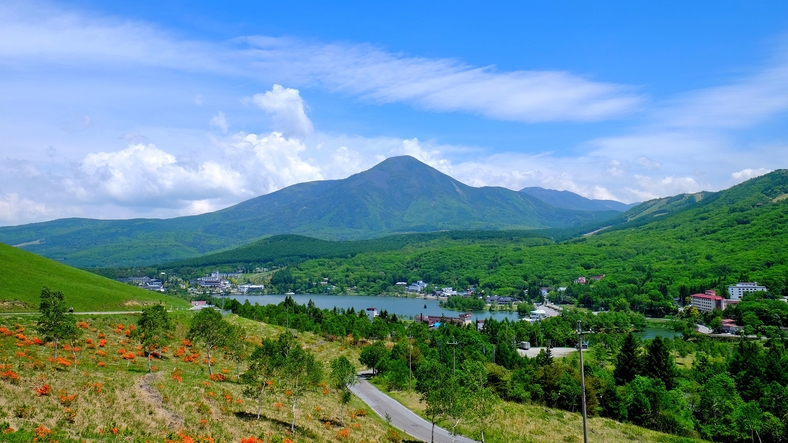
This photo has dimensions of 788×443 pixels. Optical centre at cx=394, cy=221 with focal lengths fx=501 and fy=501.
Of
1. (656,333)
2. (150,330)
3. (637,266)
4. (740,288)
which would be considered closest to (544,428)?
(150,330)

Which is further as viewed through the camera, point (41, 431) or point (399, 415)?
point (399, 415)

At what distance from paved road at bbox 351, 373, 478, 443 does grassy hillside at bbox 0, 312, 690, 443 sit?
1.31m

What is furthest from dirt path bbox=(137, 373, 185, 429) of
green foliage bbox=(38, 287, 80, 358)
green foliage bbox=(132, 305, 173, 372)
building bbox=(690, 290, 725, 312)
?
building bbox=(690, 290, 725, 312)

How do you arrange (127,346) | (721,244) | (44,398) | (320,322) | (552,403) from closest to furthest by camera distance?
(44,398) → (127,346) → (552,403) → (320,322) → (721,244)

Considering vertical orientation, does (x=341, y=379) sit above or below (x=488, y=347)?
above

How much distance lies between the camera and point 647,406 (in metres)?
36.3

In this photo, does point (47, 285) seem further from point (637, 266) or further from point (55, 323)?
point (637, 266)

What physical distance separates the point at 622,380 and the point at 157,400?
41.5 metres

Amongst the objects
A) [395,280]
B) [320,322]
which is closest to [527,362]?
[320,322]

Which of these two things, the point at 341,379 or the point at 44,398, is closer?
the point at 44,398

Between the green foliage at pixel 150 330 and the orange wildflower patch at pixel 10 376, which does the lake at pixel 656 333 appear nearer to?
the green foliage at pixel 150 330

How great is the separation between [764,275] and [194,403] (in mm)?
125966

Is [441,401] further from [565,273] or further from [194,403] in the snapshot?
[565,273]

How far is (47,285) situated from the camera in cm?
4697
